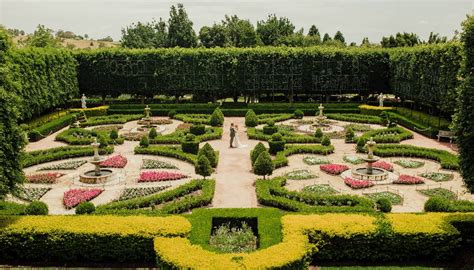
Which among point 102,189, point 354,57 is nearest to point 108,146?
point 102,189

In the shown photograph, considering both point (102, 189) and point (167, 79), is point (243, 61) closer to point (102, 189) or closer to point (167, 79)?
point (167, 79)

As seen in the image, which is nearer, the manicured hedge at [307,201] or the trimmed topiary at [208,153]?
the manicured hedge at [307,201]

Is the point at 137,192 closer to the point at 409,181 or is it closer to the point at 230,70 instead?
the point at 409,181

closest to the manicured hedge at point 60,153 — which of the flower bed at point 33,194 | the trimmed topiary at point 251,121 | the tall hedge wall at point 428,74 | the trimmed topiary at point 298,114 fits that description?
the flower bed at point 33,194

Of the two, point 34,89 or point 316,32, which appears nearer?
point 34,89

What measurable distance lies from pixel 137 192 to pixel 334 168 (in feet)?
33.9

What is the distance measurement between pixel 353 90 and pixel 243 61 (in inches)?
495

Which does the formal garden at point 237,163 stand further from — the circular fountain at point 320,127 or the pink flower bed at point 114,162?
the circular fountain at point 320,127

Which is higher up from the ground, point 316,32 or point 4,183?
point 316,32

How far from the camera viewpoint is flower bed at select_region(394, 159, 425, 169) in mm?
25891

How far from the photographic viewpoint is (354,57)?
5078cm

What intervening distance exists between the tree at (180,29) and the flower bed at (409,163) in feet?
190

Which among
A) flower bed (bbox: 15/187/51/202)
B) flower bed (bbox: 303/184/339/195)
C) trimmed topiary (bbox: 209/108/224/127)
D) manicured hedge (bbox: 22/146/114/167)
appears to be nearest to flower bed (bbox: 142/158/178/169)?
manicured hedge (bbox: 22/146/114/167)

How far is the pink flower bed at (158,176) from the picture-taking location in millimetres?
23562
